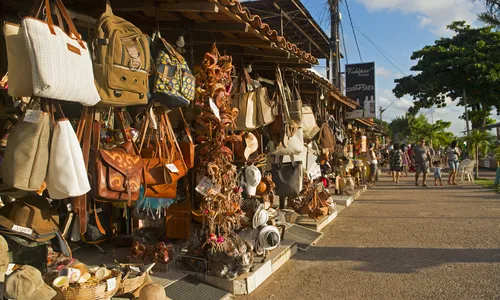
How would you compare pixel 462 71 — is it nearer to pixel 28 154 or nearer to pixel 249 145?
pixel 249 145

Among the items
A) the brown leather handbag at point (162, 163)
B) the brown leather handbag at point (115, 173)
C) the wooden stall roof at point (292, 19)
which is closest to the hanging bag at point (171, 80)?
the brown leather handbag at point (162, 163)

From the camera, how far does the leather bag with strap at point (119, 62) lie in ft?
9.88

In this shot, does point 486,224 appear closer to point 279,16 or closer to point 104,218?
point 279,16

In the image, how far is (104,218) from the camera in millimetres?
5660

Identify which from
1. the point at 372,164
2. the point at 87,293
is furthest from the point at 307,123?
the point at 372,164

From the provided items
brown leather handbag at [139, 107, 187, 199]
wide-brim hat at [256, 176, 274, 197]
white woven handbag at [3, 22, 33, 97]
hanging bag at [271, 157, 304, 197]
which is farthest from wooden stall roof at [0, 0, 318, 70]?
wide-brim hat at [256, 176, 274, 197]

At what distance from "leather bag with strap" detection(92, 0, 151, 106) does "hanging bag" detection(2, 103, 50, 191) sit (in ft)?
1.65

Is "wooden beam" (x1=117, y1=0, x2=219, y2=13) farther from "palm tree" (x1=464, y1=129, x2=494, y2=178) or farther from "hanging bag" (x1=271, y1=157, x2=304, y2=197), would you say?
"palm tree" (x1=464, y1=129, x2=494, y2=178)

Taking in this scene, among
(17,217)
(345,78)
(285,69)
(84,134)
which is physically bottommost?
(17,217)

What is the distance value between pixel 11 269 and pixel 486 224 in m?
8.48

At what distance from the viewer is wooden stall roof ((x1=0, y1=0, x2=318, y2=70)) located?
3803 mm

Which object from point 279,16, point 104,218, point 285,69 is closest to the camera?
point 104,218

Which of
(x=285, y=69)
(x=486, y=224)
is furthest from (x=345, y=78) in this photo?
(x=285, y=69)

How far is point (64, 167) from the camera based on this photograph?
272 cm
